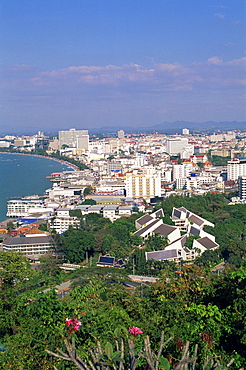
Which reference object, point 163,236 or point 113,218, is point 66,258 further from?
point 113,218

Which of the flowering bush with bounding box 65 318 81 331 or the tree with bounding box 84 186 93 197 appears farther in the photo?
the tree with bounding box 84 186 93 197

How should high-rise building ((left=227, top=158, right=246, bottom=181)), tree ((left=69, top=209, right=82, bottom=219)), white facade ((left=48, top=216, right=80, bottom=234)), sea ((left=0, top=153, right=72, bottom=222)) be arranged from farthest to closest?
1. high-rise building ((left=227, top=158, right=246, bottom=181))
2. sea ((left=0, top=153, right=72, bottom=222))
3. tree ((left=69, top=209, right=82, bottom=219))
4. white facade ((left=48, top=216, right=80, bottom=234))

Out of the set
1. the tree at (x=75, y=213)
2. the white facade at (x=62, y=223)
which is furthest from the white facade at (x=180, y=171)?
the white facade at (x=62, y=223)

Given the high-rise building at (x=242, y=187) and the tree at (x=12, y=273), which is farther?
the high-rise building at (x=242, y=187)

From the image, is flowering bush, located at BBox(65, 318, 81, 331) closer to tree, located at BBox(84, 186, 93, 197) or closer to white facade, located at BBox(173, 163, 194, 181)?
tree, located at BBox(84, 186, 93, 197)

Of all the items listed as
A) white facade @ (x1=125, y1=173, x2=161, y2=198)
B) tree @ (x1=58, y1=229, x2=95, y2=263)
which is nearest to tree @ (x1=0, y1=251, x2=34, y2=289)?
tree @ (x1=58, y1=229, x2=95, y2=263)

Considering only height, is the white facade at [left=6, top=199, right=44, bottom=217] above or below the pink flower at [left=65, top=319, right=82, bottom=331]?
below

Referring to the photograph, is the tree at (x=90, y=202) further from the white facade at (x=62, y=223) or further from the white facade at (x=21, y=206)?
the white facade at (x=62, y=223)

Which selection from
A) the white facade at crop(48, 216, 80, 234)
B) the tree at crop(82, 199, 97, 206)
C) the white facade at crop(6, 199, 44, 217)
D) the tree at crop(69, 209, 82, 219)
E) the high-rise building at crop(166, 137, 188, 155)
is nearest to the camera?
the white facade at crop(48, 216, 80, 234)

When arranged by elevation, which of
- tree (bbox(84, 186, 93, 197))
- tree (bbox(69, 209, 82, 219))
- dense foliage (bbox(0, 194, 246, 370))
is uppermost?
dense foliage (bbox(0, 194, 246, 370))
